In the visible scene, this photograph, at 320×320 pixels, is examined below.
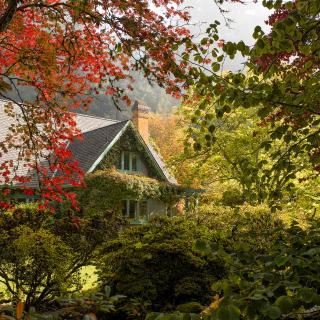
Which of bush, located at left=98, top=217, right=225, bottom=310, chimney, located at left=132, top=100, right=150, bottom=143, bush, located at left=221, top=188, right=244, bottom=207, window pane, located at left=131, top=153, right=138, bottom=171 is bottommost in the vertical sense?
bush, located at left=98, top=217, right=225, bottom=310

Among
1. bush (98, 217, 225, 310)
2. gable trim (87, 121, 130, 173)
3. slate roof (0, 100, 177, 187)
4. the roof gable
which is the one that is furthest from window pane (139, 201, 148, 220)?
bush (98, 217, 225, 310)

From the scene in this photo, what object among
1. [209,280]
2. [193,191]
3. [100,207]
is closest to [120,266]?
[209,280]

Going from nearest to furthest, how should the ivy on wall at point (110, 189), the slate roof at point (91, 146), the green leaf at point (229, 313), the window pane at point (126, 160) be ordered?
the green leaf at point (229, 313) < the ivy on wall at point (110, 189) < the slate roof at point (91, 146) < the window pane at point (126, 160)

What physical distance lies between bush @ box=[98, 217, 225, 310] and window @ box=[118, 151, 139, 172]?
1878 cm

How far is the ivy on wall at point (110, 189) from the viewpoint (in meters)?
22.1

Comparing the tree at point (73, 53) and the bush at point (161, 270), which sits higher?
the tree at point (73, 53)

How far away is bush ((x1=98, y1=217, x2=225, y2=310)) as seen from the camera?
5.96 metres

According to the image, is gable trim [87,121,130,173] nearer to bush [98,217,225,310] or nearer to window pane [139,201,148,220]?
window pane [139,201,148,220]

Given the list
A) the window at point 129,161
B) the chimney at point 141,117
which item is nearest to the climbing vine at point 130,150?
the window at point 129,161

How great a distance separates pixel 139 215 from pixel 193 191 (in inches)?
157

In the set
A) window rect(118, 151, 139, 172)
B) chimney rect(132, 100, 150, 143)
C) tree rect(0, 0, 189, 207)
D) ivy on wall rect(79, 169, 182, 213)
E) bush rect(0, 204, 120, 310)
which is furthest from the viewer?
chimney rect(132, 100, 150, 143)

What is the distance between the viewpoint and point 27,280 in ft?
23.1

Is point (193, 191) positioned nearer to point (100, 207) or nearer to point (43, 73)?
point (100, 207)

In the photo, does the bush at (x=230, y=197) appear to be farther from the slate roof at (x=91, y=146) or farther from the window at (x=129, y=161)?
the window at (x=129, y=161)
